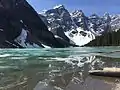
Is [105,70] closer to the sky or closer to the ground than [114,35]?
closer to the ground

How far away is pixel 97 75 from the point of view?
2117 centimetres

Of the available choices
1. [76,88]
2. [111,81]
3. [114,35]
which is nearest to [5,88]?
[76,88]

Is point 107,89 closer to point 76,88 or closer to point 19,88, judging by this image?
point 76,88

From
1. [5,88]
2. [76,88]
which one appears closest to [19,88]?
[5,88]

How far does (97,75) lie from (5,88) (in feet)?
25.0

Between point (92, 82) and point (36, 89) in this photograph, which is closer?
point (36, 89)

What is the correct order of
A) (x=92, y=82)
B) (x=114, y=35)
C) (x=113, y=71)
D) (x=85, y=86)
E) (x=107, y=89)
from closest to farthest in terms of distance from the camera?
(x=107, y=89), (x=85, y=86), (x=92, y=82), (x=113, y=71), (x=114, y=35)

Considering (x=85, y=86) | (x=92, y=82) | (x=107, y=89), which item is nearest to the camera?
(x=107, y=89)

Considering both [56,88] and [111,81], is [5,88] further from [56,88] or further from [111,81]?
[111,81]

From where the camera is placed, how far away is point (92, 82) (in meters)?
18.5

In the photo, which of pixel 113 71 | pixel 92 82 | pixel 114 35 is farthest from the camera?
pixel 114 35

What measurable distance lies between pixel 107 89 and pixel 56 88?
305 centimetres

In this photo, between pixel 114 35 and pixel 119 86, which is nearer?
pixel 119 86

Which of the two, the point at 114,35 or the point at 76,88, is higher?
the point at 114,35
